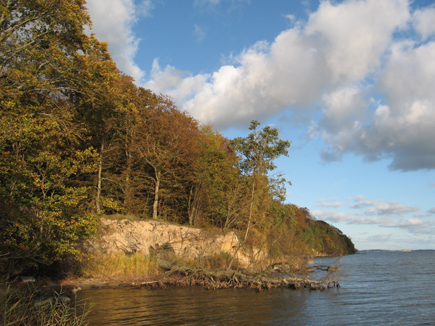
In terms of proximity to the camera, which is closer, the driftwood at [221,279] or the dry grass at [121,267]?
the dry grass at [121,267]

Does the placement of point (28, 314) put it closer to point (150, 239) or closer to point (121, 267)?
point (121, 267)

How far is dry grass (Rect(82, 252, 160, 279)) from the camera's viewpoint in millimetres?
21234

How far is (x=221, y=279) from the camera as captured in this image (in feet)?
76.9

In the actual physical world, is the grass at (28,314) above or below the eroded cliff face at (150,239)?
below

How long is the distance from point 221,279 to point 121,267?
719cm

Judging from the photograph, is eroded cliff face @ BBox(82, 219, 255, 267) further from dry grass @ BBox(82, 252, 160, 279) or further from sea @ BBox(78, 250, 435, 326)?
sea @ BBox(78, 250, 435, 326)

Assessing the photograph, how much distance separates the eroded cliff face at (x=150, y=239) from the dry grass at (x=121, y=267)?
1.39 m

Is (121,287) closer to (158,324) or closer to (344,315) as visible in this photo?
(158,324)

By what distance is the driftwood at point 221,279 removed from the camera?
22.5 meters

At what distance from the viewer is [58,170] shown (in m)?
17.6

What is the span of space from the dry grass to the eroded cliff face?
139cm

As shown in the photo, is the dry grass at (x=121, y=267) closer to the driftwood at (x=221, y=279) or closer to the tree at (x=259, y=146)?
the driftwood at (x=221, y=279)

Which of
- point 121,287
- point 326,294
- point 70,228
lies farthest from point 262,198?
point 70,228

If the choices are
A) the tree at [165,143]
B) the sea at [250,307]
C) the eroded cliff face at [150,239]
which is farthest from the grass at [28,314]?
the tree at [165,143]
